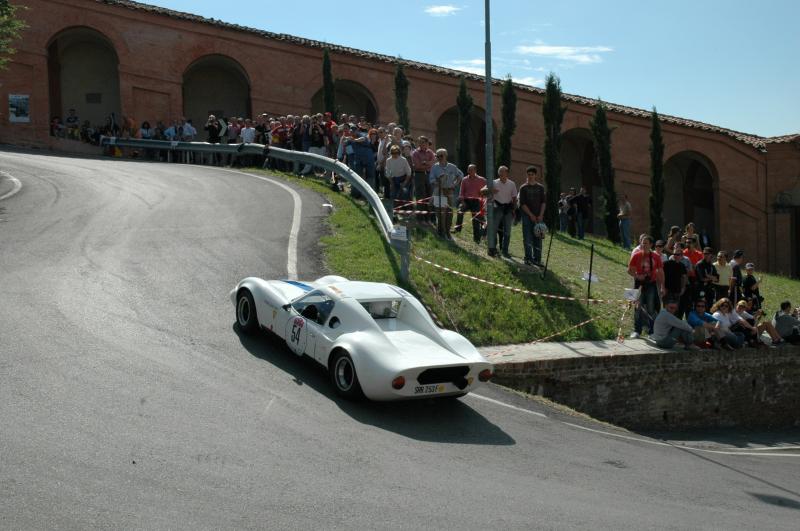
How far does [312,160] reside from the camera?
21609mm

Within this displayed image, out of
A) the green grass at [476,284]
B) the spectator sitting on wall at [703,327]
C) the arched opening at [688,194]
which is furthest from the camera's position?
the arched opening at [688,194]

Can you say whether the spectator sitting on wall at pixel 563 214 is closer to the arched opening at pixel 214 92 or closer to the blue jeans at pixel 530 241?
the blue jeans at pixel 530 241

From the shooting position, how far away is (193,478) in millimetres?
7355

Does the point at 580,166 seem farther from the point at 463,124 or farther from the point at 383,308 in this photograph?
the point at 383,308

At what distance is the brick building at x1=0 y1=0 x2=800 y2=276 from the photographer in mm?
33656

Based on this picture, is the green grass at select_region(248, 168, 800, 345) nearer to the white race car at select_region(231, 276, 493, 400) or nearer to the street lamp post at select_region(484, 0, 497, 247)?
the street lamp post at select_region(484, 0, 497, 247)

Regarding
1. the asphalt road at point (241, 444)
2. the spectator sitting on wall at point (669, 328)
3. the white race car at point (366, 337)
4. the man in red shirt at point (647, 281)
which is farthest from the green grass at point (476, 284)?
the white race car at point (366, 337)

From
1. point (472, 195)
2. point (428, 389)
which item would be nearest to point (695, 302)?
point (472, 195)

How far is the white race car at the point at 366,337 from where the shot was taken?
9742mm

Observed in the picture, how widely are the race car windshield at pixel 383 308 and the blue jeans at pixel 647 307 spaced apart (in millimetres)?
6435

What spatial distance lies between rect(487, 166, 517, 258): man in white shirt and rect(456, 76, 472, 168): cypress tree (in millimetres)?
18565

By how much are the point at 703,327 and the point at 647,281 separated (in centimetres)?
145

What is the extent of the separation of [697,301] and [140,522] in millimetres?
12152

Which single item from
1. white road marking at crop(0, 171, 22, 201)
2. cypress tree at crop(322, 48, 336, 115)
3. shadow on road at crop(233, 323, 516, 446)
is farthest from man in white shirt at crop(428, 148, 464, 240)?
cypress tree at crop(322, 48, 336, 115)
